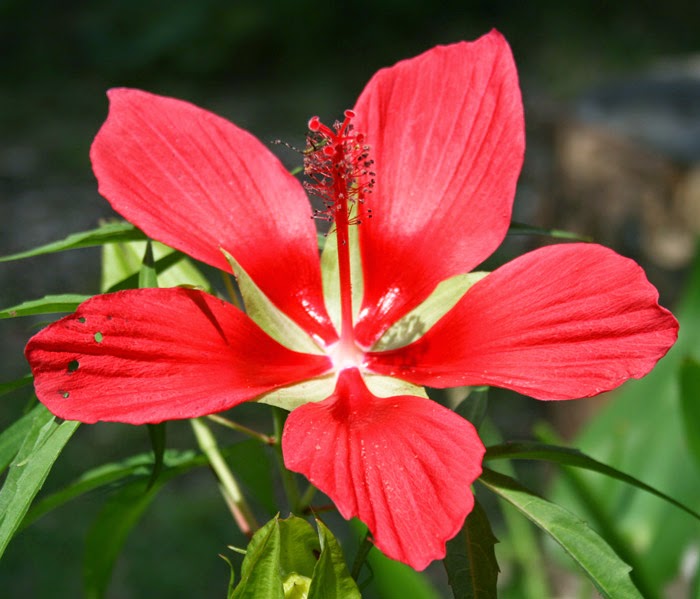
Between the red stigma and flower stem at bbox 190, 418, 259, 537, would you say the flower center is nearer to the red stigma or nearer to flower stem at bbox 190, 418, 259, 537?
the red stigma

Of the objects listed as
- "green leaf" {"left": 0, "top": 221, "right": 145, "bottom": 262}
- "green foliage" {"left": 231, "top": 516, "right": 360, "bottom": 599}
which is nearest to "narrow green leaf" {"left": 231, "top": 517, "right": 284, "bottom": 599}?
"green foliage" {"left": 231, "top": 516, "right": 360, "bottom": 599}

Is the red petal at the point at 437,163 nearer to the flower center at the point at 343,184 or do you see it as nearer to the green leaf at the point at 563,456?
the flower center at the point at 343,184

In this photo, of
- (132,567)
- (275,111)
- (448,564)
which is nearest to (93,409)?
(448,564)

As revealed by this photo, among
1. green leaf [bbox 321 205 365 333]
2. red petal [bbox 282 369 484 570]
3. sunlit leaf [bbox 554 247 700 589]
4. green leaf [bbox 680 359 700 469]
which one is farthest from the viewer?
sunlit leaf [bbox 554 247 700 589]

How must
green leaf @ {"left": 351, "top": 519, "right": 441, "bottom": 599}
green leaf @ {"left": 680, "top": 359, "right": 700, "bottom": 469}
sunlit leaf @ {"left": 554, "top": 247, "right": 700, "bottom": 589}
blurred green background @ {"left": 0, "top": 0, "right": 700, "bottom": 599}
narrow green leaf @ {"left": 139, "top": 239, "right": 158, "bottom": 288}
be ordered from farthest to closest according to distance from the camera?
blurred green background @ {"left": 0, "top": 0, "right": 700, "bottom": 599} < sunlit leaf @ {"left": 554, "top": 247, "right": 700, "bottom": 589} < green leaf @ {"left": 351, "top": 519, "right": 441, "bottom": 599} < green leaf @ {"left": 680, "top": 359, "right": 700, "bottom": 469} < narrow green leaf @ {"left": 139, "top": 239, "right": 158, "bottom": 288}

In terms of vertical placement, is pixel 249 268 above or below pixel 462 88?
below

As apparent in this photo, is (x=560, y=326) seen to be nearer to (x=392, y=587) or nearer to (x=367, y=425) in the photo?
(x=367, y=425)
